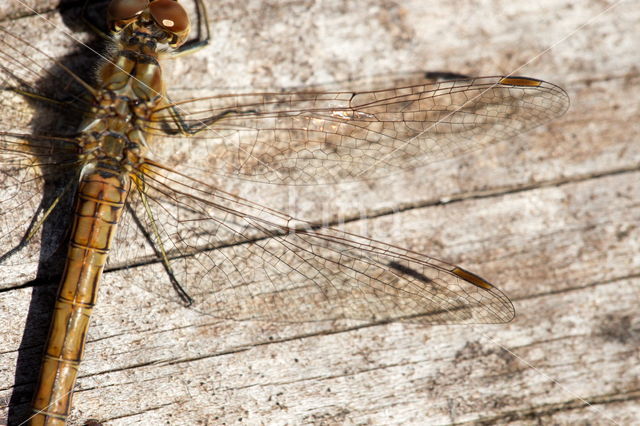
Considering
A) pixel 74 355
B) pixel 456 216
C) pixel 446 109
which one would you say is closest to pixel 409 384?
pixel 456 216

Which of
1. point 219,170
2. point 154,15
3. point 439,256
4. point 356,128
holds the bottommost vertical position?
point 439,256

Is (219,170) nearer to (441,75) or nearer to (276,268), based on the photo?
(276,268)

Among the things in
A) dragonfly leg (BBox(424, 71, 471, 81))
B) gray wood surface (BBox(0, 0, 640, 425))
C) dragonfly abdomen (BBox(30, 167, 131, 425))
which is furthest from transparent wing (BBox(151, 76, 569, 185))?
dragonfly abdomen (BBox(30, 167, 131, 425))

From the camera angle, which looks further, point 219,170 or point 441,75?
point 441,75

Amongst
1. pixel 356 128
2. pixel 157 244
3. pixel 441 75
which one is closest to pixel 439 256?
pixel 356 128

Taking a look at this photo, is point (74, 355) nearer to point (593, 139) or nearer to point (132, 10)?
point (132, 10)

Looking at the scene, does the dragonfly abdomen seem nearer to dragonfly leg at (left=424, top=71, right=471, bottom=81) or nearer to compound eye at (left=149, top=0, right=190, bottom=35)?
compound eye at (left=149, top=0, right=190, bottom=35)

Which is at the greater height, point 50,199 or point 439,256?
point 50,199
